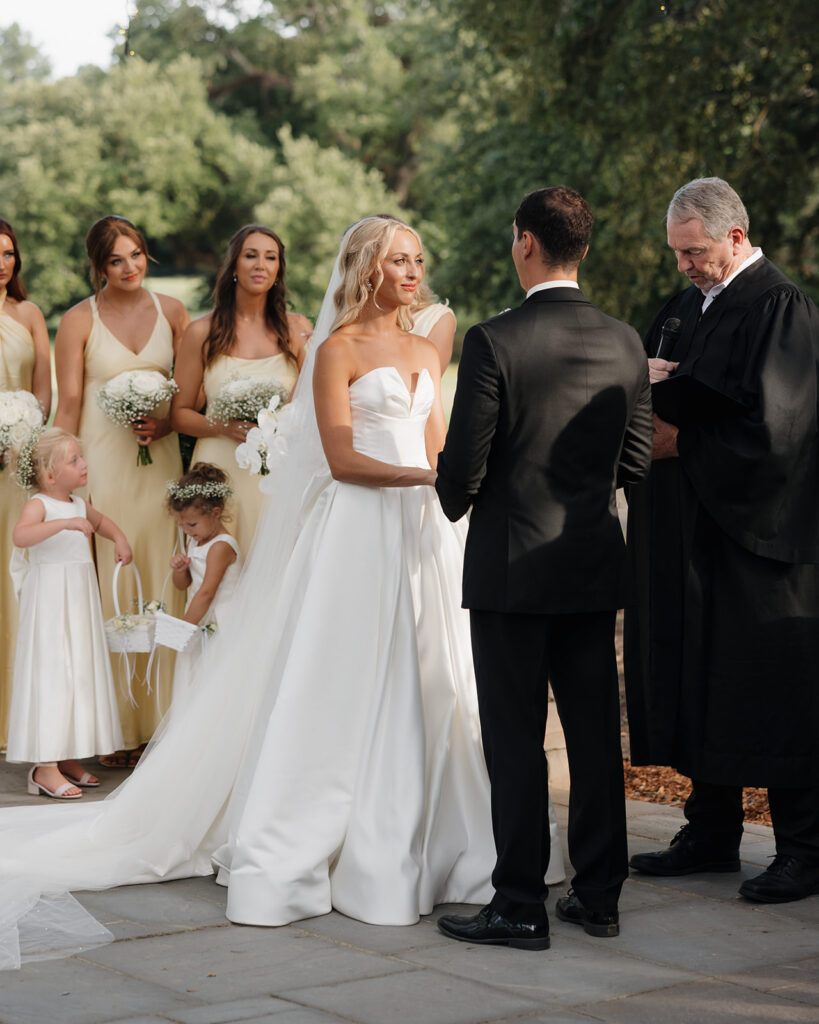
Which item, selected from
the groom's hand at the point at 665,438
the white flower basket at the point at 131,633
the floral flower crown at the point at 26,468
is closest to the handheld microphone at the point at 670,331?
the groom's hand at the point at 665,438

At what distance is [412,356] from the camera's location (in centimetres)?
506

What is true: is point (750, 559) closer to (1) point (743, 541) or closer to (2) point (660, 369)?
(1) point (743, 541)

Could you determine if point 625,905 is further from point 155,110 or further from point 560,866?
point 155,110

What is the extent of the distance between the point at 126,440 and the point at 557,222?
3575 mm

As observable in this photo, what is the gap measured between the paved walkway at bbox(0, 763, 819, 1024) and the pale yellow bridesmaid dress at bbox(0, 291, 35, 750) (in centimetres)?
273

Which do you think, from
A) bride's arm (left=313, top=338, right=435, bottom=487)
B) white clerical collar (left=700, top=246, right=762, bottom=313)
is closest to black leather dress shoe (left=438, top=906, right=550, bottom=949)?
bride's arm (left=313, top=338, right=435, bottom=487)

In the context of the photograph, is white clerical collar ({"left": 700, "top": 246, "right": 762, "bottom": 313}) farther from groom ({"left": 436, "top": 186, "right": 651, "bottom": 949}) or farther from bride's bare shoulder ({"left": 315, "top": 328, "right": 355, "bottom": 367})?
bride's bare shoulder ({"left": 315, "top": 328, "right": 355, "bottom": 367})

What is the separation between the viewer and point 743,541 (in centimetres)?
482

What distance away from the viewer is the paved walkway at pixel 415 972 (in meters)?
3.62

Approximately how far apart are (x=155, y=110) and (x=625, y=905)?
A: 1609 inches

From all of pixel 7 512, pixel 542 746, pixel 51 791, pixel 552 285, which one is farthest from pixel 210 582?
pixel 552 285

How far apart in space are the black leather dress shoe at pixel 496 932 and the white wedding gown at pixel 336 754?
23cm

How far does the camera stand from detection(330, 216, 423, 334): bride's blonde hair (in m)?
4.87

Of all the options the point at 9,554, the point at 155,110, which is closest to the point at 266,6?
the point at 155,110
